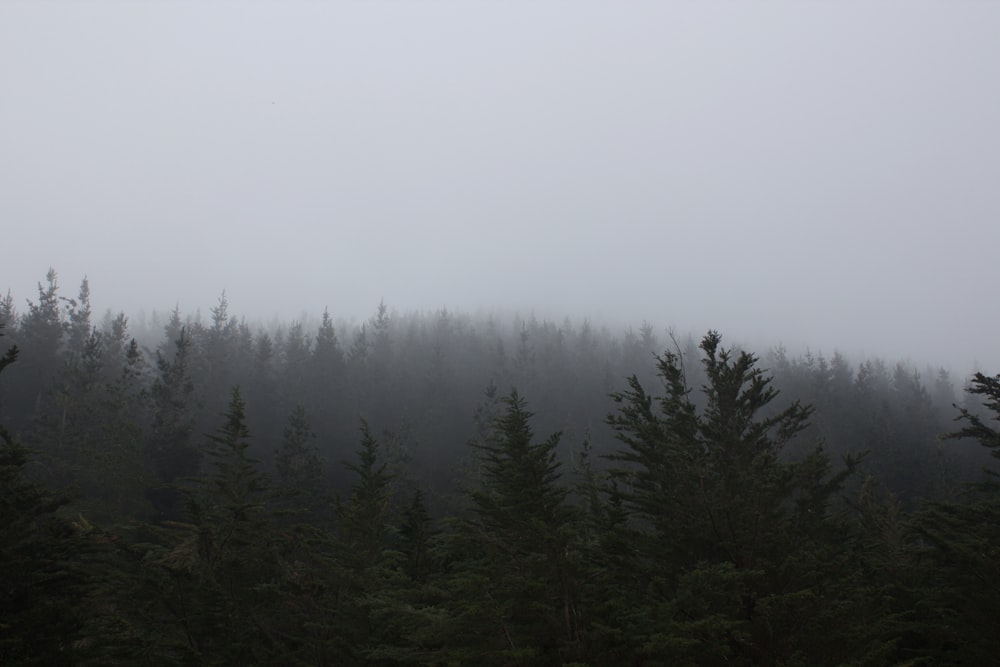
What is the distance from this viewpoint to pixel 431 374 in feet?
287

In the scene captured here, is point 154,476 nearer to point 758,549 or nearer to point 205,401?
point 205,401

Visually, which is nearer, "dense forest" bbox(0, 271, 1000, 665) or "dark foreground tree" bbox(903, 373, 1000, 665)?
"dense forest" bbox(0, 271, 1000, 665)

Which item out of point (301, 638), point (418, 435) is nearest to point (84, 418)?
point (418, 435)

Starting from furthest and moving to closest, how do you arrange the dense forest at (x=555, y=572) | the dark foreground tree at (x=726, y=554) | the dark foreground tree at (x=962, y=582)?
the dark foreground tree at (x=962, y=582)
the dense forest at (x=555, y=572)
the dark foreground tree at (x=726, y=554)

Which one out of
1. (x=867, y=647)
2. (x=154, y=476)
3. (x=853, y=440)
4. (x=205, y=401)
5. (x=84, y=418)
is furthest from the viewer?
(x=853, y=440)

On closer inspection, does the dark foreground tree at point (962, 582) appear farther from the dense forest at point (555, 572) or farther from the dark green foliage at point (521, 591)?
the dark green foliage at point (521, 591)

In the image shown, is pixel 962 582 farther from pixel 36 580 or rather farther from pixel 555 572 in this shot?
pixel 36 580

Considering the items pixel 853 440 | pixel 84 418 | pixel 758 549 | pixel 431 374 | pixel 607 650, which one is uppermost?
pixel 431 374

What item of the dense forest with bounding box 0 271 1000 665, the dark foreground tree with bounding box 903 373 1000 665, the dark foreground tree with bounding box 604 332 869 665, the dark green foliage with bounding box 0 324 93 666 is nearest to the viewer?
the dark foreground tree with bounding box 604 332 869 665

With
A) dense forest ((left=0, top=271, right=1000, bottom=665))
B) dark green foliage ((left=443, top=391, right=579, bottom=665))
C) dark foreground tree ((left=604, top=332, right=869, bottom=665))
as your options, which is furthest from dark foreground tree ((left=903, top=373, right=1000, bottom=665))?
dark green foliage ((left=443, top=391, right=579, bottom=665))

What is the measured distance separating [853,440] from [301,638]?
79047mm

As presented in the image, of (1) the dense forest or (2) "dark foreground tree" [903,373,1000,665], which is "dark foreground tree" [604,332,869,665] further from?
(2) "dark foreground tree" [903,373,1000,665]

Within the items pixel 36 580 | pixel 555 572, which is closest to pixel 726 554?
pixel 555 572

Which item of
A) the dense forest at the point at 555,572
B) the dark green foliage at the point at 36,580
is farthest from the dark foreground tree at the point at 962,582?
the dark green foliage at the point at 36,580
